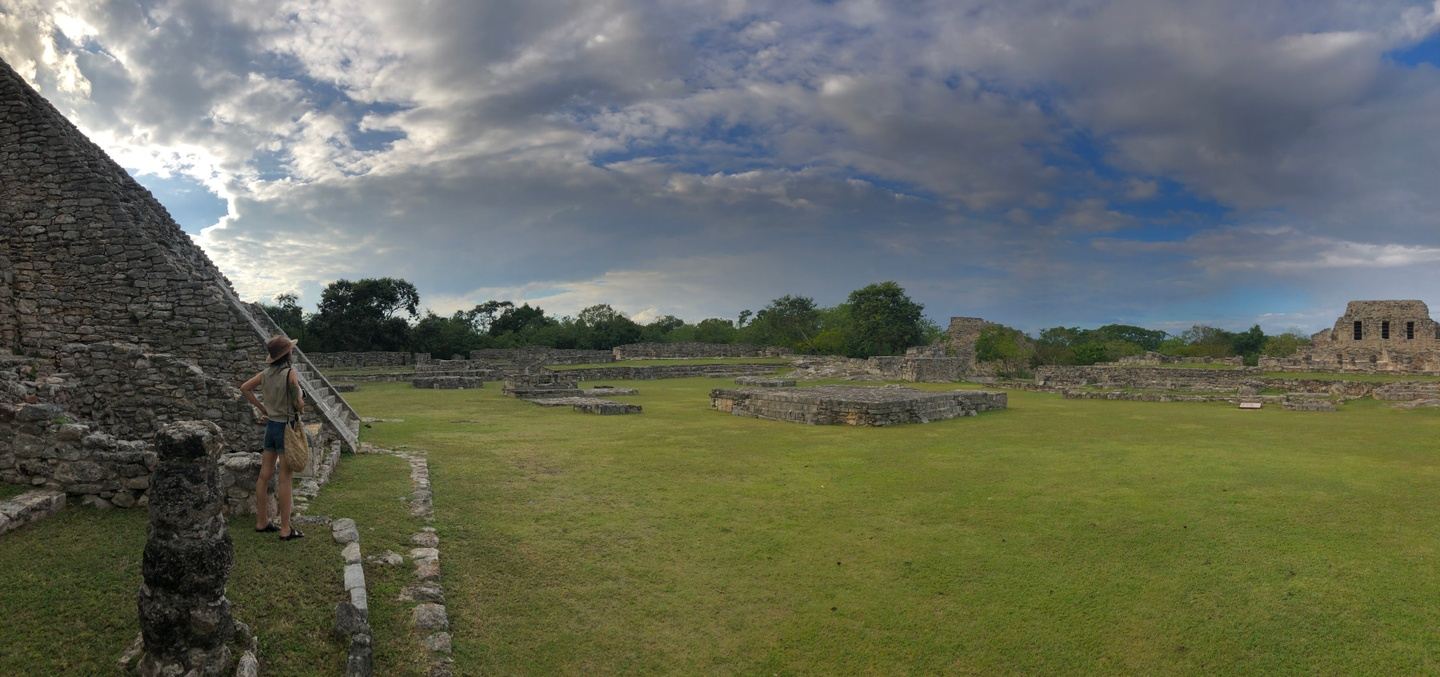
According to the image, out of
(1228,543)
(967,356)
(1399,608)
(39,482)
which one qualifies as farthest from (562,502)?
(967,356)

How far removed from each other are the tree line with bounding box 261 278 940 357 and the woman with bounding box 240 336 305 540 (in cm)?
3305

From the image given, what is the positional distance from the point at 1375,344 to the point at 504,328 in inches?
2415

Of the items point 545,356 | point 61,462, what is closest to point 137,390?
point 61,462

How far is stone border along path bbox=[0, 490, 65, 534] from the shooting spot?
4.47m

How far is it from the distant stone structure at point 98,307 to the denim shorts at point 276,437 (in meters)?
3.53

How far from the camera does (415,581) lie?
4629mm

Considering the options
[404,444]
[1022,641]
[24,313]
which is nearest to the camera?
[1022,641]

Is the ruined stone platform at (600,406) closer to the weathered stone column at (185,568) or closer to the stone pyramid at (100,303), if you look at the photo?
the stone pyramid at (100,303)

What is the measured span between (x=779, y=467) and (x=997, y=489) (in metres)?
2.77

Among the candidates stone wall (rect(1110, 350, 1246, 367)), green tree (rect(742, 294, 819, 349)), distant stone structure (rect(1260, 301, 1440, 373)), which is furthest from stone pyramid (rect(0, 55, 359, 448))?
green tree (rect(742, 294, 819, 349))

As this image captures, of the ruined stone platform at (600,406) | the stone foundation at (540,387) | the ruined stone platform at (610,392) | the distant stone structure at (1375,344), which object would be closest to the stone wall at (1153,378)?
the distant stone structure at (1375,344)

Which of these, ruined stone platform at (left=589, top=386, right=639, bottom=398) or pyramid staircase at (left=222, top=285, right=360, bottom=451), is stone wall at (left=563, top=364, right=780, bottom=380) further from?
pyramid staircase at (left=222, top=285, right=360, bottom=451)

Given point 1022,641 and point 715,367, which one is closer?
point 1022,641

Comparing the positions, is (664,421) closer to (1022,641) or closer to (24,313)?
(24,313)
